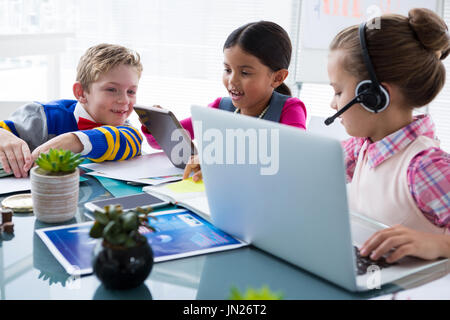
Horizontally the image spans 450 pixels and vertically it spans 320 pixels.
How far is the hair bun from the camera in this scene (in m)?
0.98

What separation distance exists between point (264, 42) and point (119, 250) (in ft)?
3.42

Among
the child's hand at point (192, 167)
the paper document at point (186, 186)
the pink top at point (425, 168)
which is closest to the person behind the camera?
the pink top at point (425, 168)

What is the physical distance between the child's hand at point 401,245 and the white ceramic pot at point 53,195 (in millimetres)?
557

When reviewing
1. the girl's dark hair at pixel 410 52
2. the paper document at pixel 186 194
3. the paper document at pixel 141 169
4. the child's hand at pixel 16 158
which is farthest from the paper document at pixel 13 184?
the girl's dark hair at pixel 410 52

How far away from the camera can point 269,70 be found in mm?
1615

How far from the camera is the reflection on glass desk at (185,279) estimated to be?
2.34ft

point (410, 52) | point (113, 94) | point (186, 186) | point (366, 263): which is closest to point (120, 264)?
point (366, 263)

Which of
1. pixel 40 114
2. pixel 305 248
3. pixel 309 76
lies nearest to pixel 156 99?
pixel 309 76

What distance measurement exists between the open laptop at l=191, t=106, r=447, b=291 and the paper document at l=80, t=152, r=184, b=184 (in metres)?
0.40

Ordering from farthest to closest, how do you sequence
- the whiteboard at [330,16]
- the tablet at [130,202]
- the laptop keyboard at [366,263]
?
the whiteboard at [330,16]
the tablet at [130,202]
the laptop keyboard at [366,263]

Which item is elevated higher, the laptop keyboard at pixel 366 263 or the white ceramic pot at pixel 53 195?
the white ceramic pot at pixel 53 195

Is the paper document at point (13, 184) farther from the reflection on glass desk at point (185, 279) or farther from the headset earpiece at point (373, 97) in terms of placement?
the headset earpiece at point (373, 97)

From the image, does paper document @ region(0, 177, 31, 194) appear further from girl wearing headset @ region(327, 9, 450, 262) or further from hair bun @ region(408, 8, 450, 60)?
hair bun @ region(408, 8, 450, 60)
